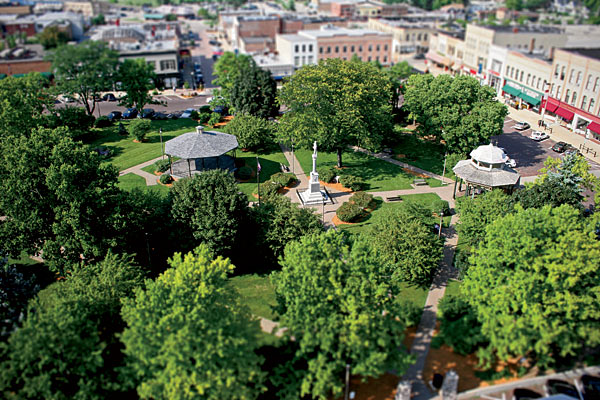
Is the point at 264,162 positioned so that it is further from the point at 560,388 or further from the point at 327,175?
the point at 560,388

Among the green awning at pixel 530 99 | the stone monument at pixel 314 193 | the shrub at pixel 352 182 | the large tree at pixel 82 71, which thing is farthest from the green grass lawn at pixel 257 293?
the green awning at pixel 530 99

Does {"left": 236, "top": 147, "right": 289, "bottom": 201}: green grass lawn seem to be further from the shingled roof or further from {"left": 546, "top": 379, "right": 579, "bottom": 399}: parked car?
{"left": 546, "top": 379, "right": 579, "bottom": 399}: parked car

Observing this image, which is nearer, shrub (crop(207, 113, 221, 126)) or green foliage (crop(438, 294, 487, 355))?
green foliage (crop(438, 294, 487, 355))

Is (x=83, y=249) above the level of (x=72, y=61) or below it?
below

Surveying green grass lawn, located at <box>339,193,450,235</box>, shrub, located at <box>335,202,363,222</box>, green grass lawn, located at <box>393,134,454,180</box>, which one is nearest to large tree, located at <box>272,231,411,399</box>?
green grass lawn, located at <box>339,193,450,235</box>

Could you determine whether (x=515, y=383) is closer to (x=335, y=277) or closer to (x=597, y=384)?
(x=597, y=384)

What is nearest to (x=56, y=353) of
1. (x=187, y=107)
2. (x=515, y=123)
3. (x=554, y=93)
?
(x=187, y=107)

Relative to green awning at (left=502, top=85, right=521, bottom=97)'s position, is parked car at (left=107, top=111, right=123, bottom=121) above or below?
below
